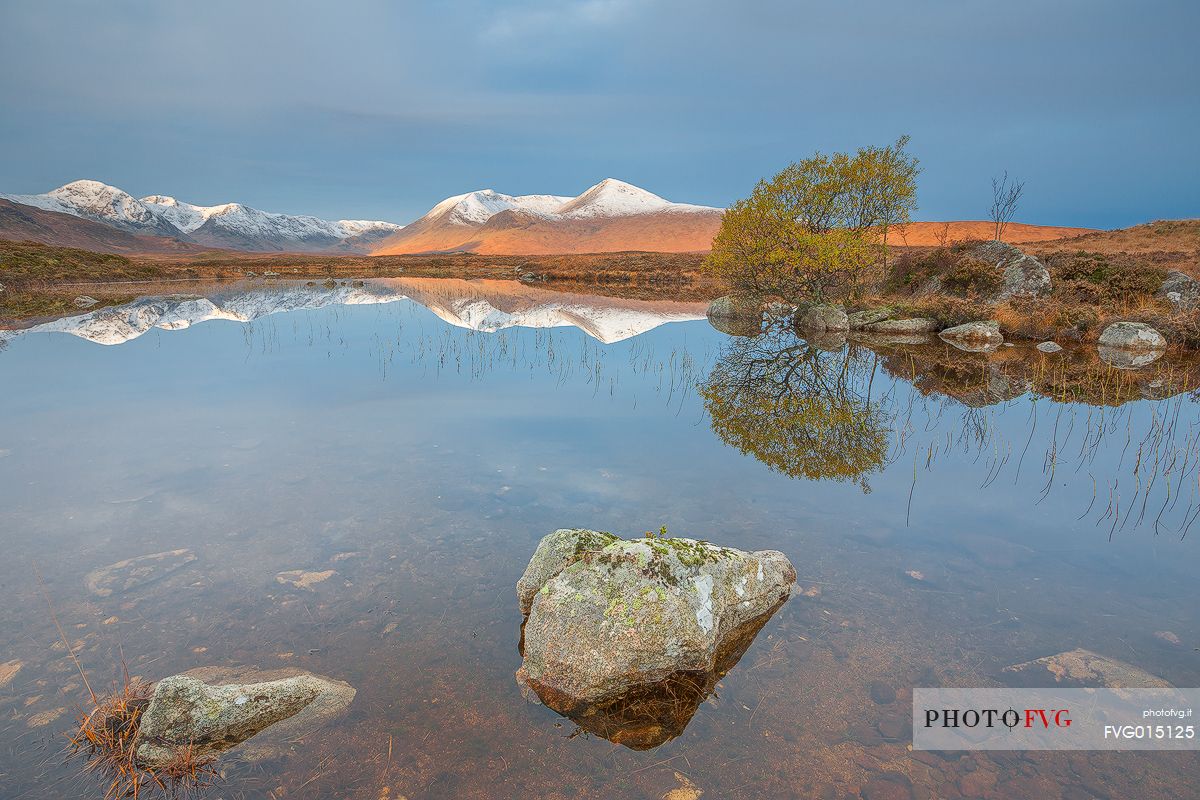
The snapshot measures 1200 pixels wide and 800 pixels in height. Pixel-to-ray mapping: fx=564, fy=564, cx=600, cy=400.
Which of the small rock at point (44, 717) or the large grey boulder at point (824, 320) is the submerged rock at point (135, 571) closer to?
the small rock at point (44, 717)

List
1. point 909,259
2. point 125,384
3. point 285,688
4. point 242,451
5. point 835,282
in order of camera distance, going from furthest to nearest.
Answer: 1. point 909,259
2. point 835,282
3. point 125,384
4. point 242,451
5. point 285,688

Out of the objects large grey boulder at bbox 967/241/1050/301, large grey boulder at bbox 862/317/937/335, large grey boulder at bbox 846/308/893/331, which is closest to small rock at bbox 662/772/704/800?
large grey boulder at bbox 862/317/937/335

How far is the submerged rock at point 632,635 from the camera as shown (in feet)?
16.3

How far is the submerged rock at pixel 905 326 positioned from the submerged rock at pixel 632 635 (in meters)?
25.6

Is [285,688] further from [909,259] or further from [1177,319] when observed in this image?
[909,259]

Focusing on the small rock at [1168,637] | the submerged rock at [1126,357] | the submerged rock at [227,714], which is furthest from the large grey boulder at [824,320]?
the submerged rock at [227,714]

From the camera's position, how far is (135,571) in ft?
22.1

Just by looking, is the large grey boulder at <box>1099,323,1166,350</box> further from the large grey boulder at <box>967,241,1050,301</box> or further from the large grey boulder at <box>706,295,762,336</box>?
the large grey boulder at <box>706,295,762,336</box>

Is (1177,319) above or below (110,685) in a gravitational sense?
above

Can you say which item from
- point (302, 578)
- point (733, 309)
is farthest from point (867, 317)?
point (302, 578)

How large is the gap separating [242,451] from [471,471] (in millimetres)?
4653

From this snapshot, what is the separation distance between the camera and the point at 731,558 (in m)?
6.03

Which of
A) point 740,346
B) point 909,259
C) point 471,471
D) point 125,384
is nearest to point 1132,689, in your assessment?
point 471,471

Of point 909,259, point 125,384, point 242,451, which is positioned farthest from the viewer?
point 909,259
